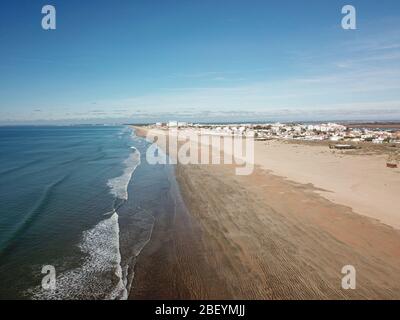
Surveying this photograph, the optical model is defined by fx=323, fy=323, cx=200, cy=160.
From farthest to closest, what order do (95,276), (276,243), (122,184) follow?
1. (122,184)
2. (276,243)
3. (95,276)

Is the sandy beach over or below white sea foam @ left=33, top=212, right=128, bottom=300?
over

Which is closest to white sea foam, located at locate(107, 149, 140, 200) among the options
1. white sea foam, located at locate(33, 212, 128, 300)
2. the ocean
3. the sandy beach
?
the ocean

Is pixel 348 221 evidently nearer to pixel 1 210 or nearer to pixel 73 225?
pixel 73 225

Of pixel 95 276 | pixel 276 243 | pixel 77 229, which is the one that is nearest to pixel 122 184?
pixel 77 229

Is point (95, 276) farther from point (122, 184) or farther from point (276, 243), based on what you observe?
point (122, 184)

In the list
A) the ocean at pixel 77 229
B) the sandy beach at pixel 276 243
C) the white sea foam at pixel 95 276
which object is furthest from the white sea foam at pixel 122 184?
the white sea foam at pixel 95 276

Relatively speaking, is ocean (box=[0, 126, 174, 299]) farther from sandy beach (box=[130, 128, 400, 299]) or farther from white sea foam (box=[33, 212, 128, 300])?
sandy beach (box=[130, 128, 400, 299])

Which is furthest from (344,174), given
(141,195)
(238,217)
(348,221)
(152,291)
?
(152,291)
